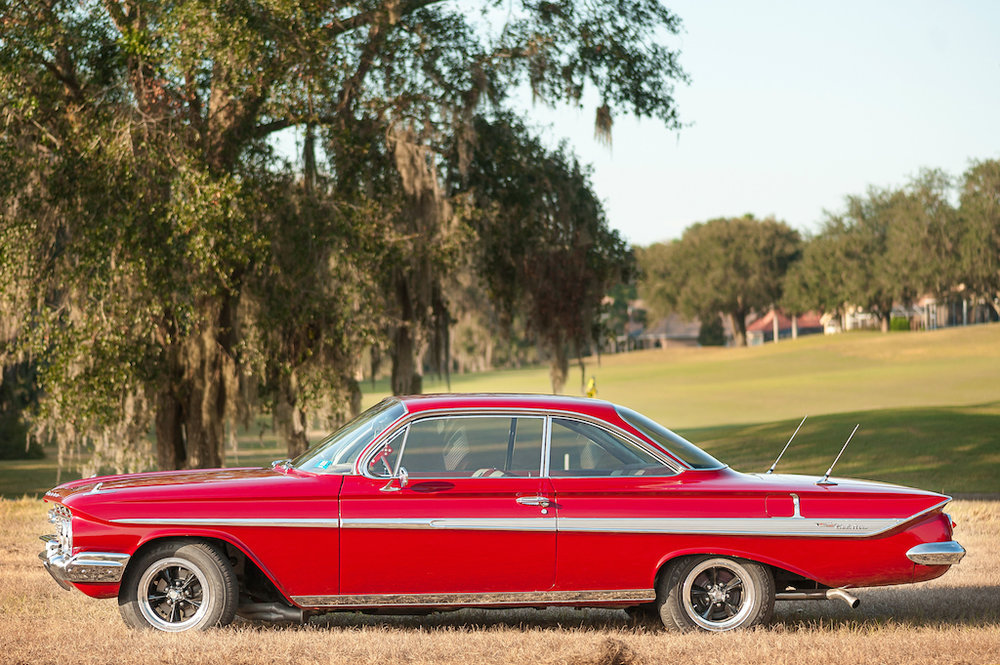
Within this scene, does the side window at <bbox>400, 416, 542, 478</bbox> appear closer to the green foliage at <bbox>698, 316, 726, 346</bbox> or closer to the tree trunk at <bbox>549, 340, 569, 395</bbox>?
the tree trunk at <bbox>549, 340, 569, 395</bbox>

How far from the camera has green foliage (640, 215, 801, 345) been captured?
277ft

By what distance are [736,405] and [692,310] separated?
42.4 m

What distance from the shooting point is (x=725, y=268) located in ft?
279

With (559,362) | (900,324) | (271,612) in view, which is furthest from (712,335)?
(271,612)

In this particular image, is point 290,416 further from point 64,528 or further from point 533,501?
point 533,501

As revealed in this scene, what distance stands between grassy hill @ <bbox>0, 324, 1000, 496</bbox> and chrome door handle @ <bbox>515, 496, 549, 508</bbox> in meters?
10.5

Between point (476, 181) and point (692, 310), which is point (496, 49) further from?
point (692, 310)

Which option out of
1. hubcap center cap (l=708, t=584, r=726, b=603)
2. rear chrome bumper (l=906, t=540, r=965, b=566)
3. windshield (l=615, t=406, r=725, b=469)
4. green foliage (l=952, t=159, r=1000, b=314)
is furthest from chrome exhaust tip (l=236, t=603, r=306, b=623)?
green foliage (l=952, t=159, r=1000, b=314)

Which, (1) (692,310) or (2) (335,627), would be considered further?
(1) (692,310)

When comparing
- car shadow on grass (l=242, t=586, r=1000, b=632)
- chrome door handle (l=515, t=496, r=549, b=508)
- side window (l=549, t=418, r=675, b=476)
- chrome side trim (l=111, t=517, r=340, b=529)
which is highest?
side window (l=549, t=418, r=675, b=476)

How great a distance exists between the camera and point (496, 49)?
1612cm

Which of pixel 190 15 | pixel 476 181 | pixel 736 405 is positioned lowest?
pixel 736 405

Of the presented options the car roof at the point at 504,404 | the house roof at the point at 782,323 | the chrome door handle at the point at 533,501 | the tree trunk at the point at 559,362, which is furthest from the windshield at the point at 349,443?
the house roof at the point at 782,323

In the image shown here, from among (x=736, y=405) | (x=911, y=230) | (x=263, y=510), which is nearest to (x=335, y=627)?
(x=263, y=510)
